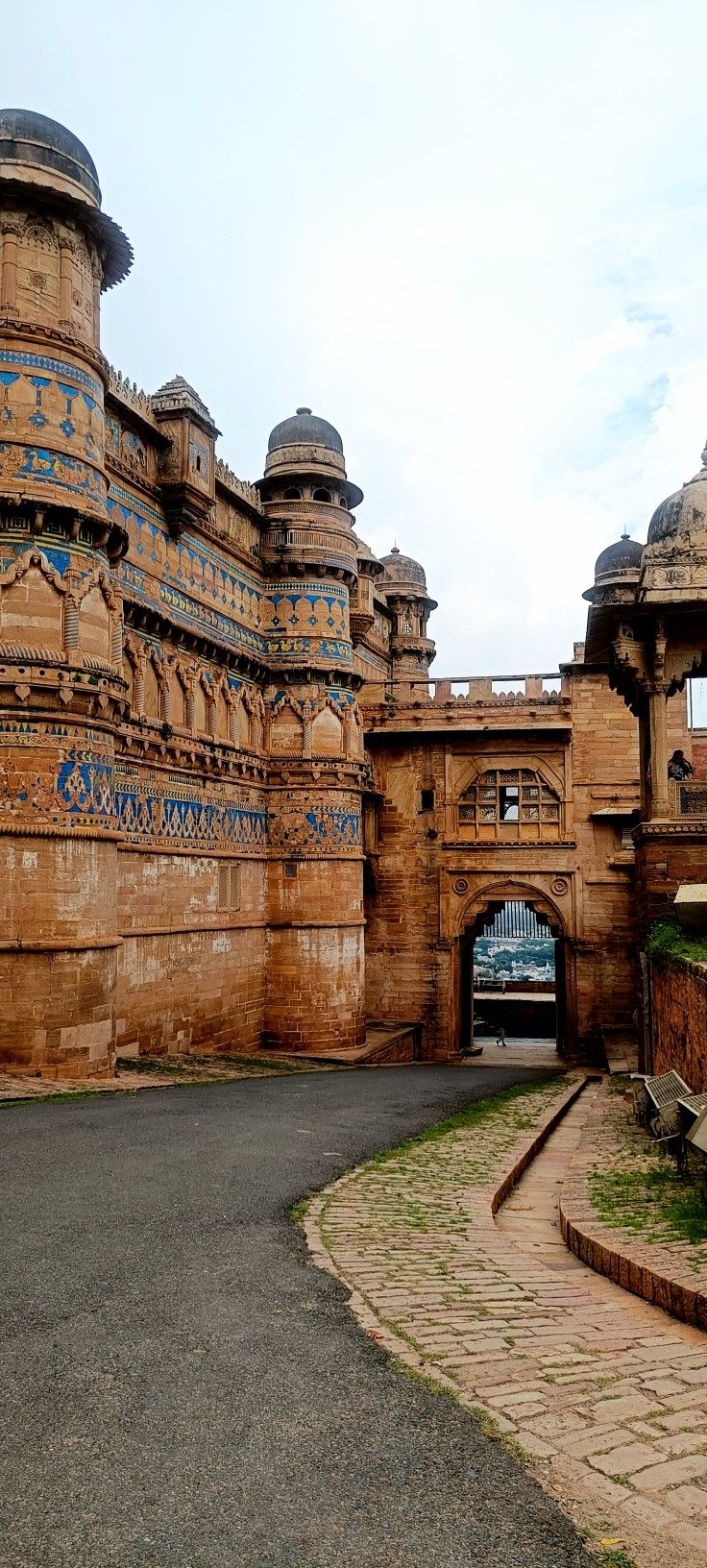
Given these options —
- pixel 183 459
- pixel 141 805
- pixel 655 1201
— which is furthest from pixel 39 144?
pixel 655 1201

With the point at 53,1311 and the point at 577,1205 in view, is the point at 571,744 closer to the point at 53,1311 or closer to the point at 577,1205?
the point at 577,1205

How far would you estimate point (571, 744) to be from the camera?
81.5 feet

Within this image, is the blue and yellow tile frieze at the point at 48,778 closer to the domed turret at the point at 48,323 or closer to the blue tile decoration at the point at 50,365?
the domed turret at the point at 48,323

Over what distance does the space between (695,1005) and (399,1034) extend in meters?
14.5

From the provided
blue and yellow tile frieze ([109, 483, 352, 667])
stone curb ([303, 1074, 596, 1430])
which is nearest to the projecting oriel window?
blue and yellow tile frieze ([109, 483, 352, 667])

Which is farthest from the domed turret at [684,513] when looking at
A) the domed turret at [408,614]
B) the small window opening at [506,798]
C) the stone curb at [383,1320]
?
the domed turret at [408,614]

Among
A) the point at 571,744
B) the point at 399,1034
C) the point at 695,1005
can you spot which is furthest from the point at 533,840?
the point at 695,1005

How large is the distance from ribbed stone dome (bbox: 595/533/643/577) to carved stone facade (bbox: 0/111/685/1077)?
211 inches

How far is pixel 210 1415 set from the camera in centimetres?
376

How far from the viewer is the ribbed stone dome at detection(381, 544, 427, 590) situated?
117ft

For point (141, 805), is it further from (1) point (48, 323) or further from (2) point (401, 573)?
(2) point (401, 573)

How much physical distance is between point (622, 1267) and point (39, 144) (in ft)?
44.3

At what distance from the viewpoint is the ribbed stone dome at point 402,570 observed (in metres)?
35.6

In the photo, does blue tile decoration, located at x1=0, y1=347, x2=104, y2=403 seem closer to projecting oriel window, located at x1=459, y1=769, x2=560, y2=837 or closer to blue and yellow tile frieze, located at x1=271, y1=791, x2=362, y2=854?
blue and yellow tile frieze, located at x1=271, y1=791, x2=362, y2=854
